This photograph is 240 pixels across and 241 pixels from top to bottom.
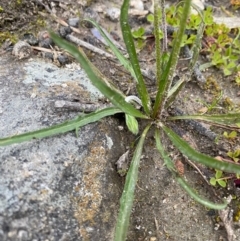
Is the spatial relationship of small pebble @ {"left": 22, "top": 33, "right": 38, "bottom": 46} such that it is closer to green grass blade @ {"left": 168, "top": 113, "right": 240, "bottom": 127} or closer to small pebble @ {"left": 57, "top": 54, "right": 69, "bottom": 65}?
small pebble @ {"left": 57, "top": 54, "right": 69, "bottom": 65}

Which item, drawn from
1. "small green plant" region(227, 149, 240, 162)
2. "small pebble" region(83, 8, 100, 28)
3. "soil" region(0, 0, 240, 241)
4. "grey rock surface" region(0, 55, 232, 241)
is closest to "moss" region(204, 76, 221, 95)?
"soil" region(0, 0, 240, 241)

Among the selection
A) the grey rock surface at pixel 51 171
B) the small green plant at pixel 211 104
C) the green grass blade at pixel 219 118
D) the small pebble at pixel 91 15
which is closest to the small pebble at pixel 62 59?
the grey rock surface at pixel 51 171

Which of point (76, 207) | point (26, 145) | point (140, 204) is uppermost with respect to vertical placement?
point (26, 145)

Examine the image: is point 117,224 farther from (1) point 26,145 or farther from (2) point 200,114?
(2) point 200,114

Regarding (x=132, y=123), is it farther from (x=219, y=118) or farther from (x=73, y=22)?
(x=73, y=22)

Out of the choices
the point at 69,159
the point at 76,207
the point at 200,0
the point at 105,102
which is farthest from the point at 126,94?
the point at 200,0

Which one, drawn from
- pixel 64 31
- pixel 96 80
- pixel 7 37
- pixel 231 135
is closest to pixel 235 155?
pixel 231 135
